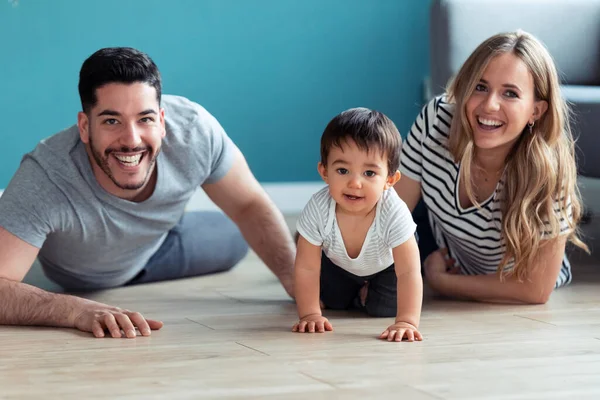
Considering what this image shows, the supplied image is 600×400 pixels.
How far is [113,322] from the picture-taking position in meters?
1.62

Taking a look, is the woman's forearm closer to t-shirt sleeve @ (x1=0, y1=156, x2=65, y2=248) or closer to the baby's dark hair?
the baby's dark hair

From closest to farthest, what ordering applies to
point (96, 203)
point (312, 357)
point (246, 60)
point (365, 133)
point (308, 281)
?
point (312, 357)
point (365, 133)
point (308, 281)
point (96, 203)
point (246, 60)

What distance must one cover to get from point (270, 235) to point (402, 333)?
0.61 m

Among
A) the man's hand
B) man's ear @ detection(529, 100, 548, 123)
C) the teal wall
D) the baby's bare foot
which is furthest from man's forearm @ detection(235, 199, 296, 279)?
the teal wall

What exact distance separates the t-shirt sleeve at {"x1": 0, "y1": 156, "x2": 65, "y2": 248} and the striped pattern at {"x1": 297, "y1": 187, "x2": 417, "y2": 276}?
1.67 ft

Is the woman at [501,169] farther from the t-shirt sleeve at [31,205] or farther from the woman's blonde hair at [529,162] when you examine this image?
the t-shirt sleeve at [31,205]

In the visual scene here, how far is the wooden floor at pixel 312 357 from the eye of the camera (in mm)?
1245

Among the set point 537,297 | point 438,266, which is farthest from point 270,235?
point 537,297

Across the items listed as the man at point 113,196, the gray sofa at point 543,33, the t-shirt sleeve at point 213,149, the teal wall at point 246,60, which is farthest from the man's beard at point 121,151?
the teal wall at point 246,60

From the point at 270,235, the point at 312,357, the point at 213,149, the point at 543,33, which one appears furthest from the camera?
the point at 543,33

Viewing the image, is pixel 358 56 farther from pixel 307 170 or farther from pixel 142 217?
pixel 142 217

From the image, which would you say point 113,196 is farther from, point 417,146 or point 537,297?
point 537,297

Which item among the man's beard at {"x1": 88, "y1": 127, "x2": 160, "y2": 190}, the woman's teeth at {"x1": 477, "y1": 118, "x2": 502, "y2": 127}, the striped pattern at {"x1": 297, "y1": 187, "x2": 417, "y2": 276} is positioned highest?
the woman's teeth at {"x1": 477, "y1": 118, "x2": 502, "y2": 127}

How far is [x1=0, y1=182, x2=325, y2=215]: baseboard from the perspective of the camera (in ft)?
12.2
